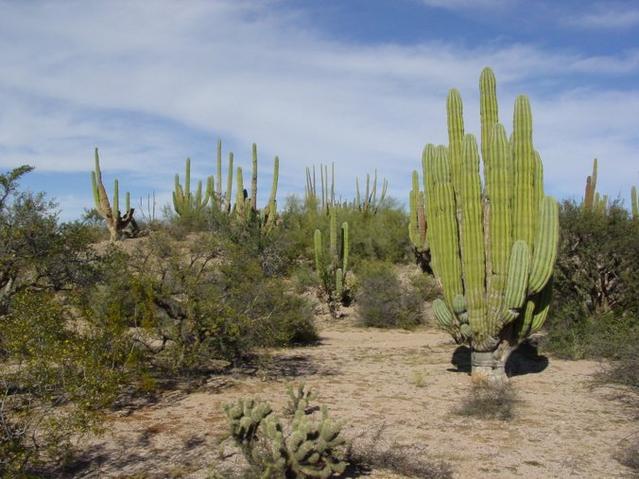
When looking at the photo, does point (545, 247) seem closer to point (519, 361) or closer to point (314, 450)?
point (519, 361)

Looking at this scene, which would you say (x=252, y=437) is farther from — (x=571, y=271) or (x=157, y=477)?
(x=571, y=271)

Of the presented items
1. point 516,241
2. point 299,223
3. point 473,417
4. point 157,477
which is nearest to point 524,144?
point 516,241

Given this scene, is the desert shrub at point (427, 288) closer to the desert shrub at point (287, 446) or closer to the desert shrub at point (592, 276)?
the desert shrub at point (592, 276)

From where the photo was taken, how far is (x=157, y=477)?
5496 mm

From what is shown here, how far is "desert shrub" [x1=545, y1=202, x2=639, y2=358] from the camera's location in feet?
39.9

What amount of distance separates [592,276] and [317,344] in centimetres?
601

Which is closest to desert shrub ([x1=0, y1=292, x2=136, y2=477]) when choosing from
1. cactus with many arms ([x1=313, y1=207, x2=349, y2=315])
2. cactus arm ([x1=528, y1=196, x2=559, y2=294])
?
cactus arm ([x1=528, y1=196, x2=559, y2=294])

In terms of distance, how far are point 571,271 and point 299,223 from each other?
57.1 ft

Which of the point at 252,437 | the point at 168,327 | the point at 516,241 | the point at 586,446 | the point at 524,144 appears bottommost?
the point at 586,446

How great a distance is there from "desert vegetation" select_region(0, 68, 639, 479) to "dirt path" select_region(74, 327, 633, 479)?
5 centimetres

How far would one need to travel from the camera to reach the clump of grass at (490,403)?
299 inches

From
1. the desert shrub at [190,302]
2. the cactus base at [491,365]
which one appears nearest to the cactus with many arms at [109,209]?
the desert shrub at [190,302]

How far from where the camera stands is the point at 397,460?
19.1ft

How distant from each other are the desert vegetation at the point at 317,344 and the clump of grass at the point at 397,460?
24 millimetres
